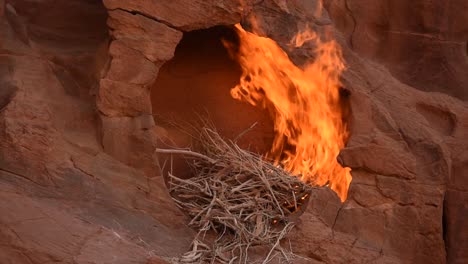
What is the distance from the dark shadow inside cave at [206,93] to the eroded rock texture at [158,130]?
360 mm

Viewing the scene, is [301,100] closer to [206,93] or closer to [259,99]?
[259,99]

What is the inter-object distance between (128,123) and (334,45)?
4.29 ft

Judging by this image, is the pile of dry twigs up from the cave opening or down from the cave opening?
down

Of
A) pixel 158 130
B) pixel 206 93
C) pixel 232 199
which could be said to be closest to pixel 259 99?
pixel 206 93

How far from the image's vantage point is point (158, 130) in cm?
546

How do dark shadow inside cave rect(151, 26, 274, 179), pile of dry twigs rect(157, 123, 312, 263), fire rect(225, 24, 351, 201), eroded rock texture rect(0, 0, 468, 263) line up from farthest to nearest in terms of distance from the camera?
dark shadow inside cave rect(151, 26, 274, 179) < fire rect(225, 24, 351, 201) < pile of dry twigs rect(157, 123, 312, 263) < eroded rock texture rect(0, 0, 468, 263)

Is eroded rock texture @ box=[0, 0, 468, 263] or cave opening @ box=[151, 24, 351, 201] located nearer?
eroded rock texture @ box=[0, 0, 468, 263]

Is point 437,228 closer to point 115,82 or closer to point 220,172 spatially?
point 220,172

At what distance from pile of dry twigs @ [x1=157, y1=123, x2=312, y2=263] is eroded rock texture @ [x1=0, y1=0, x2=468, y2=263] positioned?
136mm

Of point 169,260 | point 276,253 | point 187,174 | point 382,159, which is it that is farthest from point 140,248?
point 382,159

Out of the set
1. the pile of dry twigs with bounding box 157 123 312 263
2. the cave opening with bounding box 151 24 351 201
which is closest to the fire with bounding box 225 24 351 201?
the cave opening with bounding box 151 24 351 201

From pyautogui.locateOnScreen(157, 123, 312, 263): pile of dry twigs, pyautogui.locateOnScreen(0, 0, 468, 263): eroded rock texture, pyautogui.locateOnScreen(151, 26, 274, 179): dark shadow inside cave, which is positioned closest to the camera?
pyautogui.locateOnScreen(0, 0, 468, 263): eroded rock texture

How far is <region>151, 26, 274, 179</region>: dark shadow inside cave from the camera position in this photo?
564 centimetres

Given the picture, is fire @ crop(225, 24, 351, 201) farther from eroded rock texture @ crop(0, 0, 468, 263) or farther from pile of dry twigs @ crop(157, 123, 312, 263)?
pile of dry twigs @ crop(157, 123, 312, 263)
